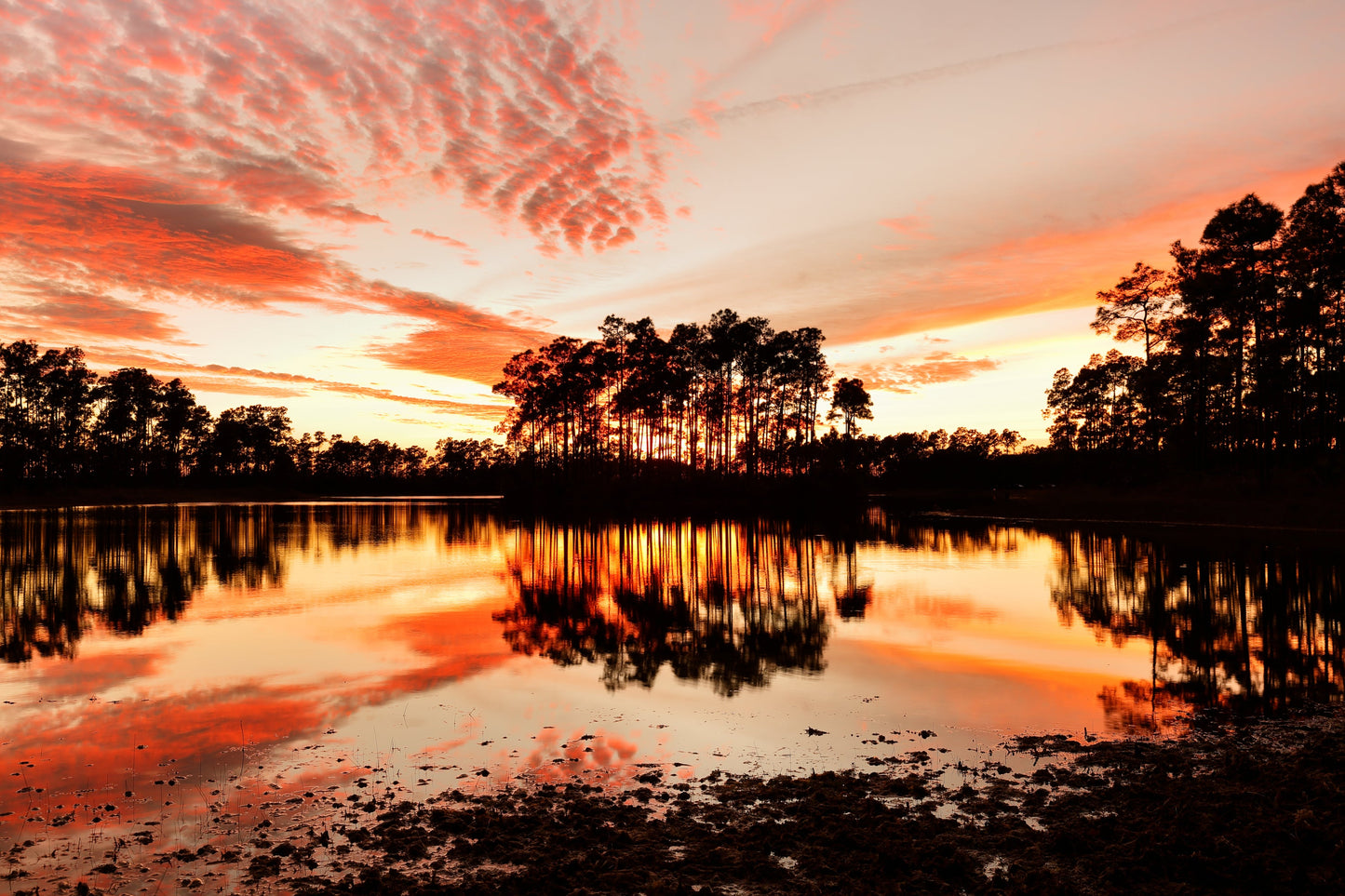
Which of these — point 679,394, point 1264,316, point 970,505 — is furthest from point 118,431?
point 1264,316

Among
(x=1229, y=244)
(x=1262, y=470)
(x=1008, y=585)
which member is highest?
(x=1229, y=244)

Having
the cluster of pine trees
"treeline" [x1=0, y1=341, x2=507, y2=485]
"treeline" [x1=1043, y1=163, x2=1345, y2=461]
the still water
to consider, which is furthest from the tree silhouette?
"treeline" [x1=0, y1=341, x2=507, y2=485]

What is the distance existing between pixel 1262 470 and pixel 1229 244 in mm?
14558

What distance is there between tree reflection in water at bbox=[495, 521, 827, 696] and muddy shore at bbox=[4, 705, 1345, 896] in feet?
Answer: 16.1

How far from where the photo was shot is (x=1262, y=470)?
4309cm

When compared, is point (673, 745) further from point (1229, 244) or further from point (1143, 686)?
point (1229, 244)

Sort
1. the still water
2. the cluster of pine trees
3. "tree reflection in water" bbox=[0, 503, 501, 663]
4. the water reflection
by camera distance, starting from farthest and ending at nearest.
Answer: the cluster of pine trees, "tree reflection in water" bbox=[0, 503, 501, 663], the water reflection, the still water

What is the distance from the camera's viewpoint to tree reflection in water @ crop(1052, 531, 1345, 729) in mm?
11789

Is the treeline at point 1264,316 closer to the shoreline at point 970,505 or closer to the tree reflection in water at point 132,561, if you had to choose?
the shoreline at point 970,505

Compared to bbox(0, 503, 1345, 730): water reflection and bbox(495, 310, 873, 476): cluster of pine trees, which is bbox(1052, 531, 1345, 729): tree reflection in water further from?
bbox(495, 310, 873, 476): cluster of pine trees

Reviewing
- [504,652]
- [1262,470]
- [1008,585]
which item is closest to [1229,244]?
[1262,470]

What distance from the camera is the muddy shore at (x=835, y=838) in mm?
5754

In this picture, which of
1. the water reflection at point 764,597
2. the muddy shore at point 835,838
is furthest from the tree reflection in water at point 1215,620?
A: the muddy shore at point 835,838

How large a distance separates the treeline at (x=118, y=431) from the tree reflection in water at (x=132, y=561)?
7487 centimetres
